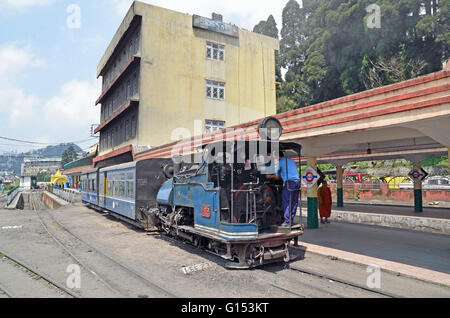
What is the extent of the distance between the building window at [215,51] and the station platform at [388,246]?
1832cm

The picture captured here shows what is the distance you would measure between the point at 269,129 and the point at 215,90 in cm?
1990

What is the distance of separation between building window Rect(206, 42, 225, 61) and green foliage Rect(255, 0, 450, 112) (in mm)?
14757

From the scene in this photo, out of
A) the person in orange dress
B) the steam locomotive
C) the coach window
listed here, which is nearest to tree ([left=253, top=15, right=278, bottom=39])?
the person in orange dress

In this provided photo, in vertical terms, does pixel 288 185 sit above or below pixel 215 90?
below

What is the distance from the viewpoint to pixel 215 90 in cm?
2708

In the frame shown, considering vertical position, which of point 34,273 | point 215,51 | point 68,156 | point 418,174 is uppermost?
point 215,51

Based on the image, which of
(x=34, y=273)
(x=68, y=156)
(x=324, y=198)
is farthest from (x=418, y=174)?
(x=68, y=156)

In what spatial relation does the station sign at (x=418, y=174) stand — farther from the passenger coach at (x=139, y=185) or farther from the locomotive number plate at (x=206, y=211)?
the locomotive number plate at (x=206, y=211)

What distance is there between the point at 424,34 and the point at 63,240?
35178 mm

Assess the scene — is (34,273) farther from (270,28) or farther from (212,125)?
(270,28)

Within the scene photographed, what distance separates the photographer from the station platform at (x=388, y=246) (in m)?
7.18

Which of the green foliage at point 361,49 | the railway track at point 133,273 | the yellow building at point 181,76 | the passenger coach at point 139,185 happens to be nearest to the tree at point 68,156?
the green foliage at point 361,49

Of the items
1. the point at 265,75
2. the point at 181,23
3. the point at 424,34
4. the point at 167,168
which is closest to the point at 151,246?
the point at 167,168

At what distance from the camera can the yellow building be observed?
2414 centimetres
